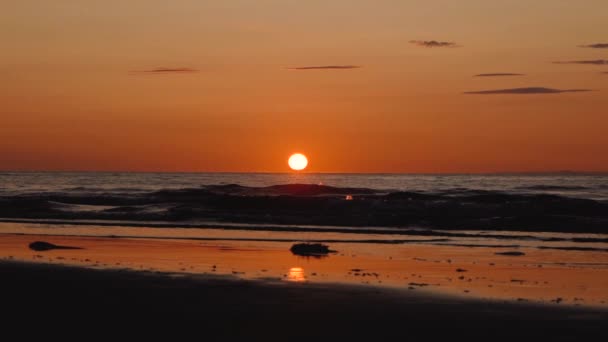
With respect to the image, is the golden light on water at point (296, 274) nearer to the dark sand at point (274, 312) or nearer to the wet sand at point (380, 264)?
the wet sand at point (380, 264)

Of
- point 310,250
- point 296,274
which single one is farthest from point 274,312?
point 310,250

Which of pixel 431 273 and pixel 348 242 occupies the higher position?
pixel 348 242

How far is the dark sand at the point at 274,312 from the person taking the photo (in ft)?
35.4

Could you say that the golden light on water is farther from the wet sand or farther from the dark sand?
the dark sand

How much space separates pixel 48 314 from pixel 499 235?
18.8m

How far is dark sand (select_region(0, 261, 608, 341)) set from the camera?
10.8 meters

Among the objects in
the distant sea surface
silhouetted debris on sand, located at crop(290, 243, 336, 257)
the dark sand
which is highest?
the distant sea surface

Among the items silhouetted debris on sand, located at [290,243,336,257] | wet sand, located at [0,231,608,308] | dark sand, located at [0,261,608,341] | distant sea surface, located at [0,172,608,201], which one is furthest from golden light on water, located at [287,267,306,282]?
distant sea surface, located at [0,172,608,201]

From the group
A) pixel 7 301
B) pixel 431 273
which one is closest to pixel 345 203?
pixel 431 273

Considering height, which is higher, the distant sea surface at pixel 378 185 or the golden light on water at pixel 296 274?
the distant sea surface at pixel 378 185

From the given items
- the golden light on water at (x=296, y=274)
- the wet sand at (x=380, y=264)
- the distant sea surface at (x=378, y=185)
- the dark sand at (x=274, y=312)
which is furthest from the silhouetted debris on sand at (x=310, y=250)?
the distant sea surface at (x=378, y=185)

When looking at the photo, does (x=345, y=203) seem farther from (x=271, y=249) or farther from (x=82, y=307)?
(x=82, y=307)

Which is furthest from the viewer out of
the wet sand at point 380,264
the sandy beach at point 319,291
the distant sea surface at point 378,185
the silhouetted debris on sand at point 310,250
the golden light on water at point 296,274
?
the distant sea surface at point 378,185

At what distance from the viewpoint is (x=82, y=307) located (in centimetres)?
1248
